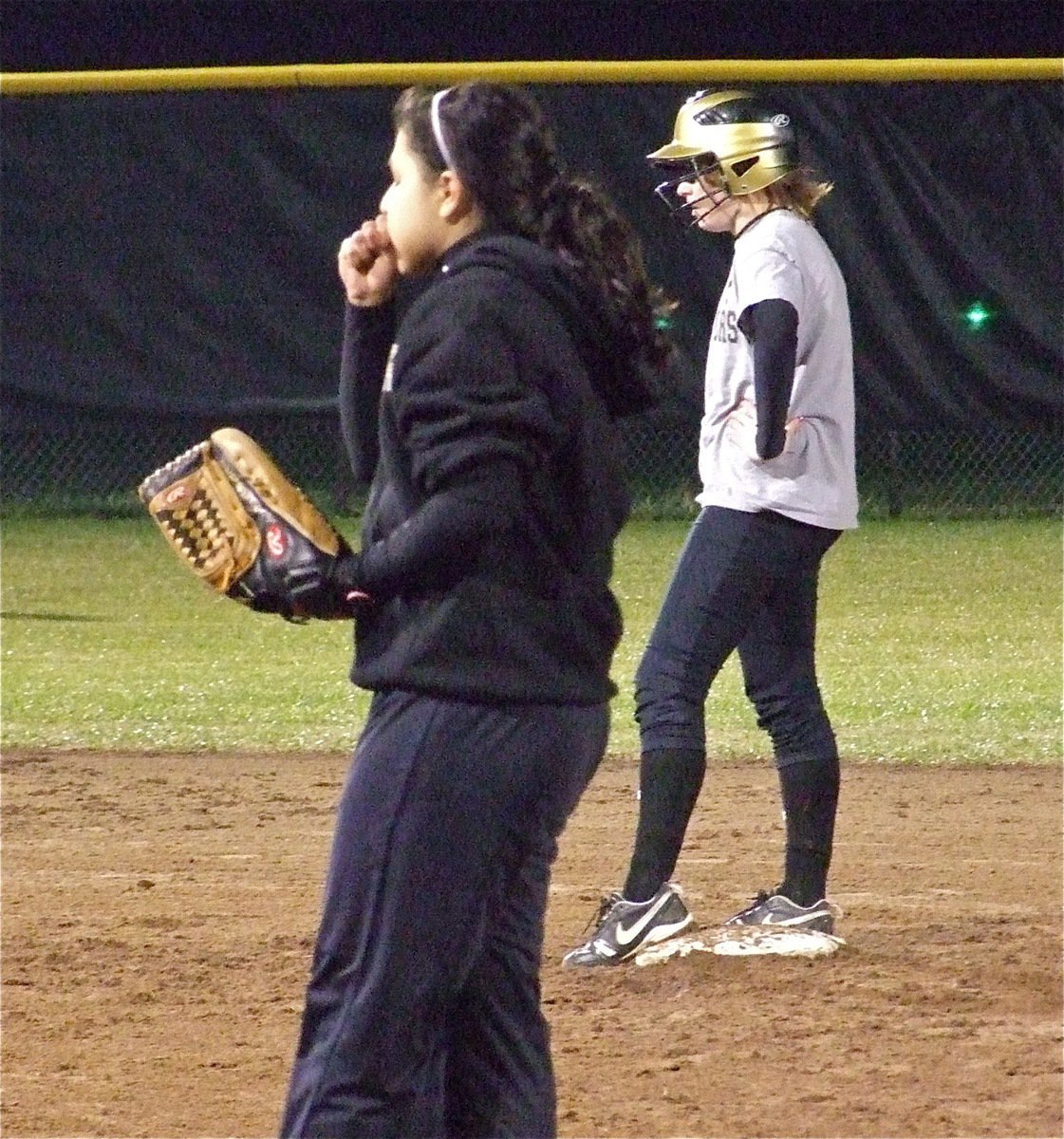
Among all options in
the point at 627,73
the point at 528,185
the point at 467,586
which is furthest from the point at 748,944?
the point at 627,73

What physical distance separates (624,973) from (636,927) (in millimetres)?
104

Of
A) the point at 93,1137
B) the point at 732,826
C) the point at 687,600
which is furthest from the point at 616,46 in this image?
the point at 93,1137

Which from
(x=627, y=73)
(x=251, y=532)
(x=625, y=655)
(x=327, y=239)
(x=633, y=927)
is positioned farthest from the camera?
(x=327, y=239)

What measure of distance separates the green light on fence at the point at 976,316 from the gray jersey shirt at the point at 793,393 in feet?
23.4

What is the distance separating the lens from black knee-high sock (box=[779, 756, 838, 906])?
14.8 ft

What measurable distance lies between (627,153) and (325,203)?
68.2 inches

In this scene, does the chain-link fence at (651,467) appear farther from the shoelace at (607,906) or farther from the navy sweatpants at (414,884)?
the navy sweatpants at (414,884)

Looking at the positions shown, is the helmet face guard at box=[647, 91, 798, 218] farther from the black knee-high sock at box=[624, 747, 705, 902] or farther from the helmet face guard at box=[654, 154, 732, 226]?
the black knee-high sock at box=[624, 747, 705, 902]

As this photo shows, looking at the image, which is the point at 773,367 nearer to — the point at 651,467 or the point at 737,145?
the point at 737,145

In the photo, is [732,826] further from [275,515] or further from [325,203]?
[325,203]

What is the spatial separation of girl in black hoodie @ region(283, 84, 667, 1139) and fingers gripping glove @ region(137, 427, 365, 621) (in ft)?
0.15

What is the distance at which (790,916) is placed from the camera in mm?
4547

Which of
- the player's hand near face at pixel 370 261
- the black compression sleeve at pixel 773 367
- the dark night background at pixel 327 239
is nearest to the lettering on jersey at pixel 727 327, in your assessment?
the black compression sleeve at pixel 773 367

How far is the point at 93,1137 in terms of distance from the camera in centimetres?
349
